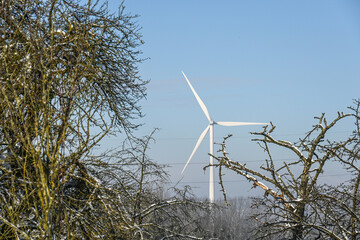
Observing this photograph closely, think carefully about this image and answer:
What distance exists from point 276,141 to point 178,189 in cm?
914

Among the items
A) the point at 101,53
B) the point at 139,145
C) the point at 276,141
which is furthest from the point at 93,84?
the point at 276,141

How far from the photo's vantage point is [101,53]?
54.9 feet

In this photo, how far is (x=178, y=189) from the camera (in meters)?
19.0

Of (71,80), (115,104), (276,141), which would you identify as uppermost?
(115,104)

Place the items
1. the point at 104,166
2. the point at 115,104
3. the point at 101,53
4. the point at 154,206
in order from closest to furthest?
the point at 104,166, the point at 154,206, the point at 101,53, the point at 115,104

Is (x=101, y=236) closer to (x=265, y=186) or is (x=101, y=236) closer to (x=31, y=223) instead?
(x=31, y=223)

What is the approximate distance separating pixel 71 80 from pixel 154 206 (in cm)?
710

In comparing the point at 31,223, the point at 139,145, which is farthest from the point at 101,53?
the point at 31,223

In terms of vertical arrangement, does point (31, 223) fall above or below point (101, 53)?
below

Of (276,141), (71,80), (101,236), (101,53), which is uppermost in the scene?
(101,53)

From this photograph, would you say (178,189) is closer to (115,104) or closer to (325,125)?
(115,104)

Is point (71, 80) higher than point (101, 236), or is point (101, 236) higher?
point (71, 80)

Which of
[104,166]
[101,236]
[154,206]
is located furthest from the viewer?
[154,206]

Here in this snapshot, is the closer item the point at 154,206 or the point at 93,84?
the point at 154,206
